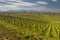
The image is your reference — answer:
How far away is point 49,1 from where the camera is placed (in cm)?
738

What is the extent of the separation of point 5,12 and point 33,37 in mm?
1702

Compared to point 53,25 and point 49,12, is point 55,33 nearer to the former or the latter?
point 53,25

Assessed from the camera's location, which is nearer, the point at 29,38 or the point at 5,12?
the point at 29,38

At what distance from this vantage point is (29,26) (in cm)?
717

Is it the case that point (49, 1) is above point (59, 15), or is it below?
above

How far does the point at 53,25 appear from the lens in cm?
716

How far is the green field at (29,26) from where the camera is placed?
672 centimetres

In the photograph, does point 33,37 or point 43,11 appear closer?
point 33,37

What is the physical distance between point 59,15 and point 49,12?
43 centimetres

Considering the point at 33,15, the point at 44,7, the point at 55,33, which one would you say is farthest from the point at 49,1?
the point at 55,33

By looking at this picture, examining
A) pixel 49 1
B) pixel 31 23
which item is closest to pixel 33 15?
pixel 31 23

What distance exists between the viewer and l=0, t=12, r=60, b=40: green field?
6724 mm

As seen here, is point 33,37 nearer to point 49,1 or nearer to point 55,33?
point 55,33

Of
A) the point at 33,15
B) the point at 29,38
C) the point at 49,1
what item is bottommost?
the point at 29,38
